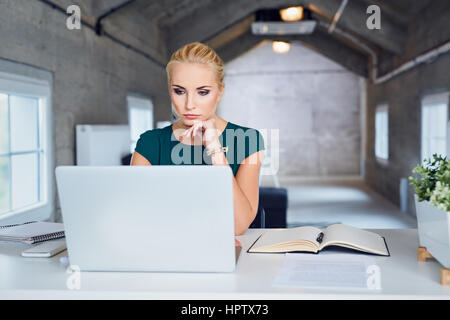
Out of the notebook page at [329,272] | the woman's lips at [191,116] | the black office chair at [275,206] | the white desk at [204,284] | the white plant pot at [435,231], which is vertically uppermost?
the woman's lips at [191,116]

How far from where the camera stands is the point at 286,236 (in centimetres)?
158

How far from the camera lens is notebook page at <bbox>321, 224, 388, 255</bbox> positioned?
1412mm

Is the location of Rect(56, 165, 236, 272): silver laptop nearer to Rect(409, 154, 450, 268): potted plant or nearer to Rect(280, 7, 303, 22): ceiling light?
Rect(409, 154, 450, 268): potted plant

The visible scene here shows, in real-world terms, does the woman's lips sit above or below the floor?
above

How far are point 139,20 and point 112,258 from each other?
16.2 feet

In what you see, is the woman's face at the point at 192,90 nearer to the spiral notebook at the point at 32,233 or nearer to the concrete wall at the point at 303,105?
the spiral notebook at the point at 32,233

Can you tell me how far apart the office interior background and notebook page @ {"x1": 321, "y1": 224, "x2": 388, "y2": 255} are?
2219 mm

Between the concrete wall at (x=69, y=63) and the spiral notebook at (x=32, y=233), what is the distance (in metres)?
1.54

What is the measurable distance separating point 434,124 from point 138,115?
358 cm

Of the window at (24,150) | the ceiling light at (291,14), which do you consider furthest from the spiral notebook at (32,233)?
the ceiling light at (291,14)

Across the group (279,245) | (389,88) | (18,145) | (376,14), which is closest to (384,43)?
(376,14)

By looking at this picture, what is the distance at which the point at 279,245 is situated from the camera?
1476 millimetres

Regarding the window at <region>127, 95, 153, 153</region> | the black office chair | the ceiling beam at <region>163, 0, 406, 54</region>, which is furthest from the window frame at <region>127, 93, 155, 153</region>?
the black office chair

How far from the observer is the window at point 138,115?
582 centimetres
